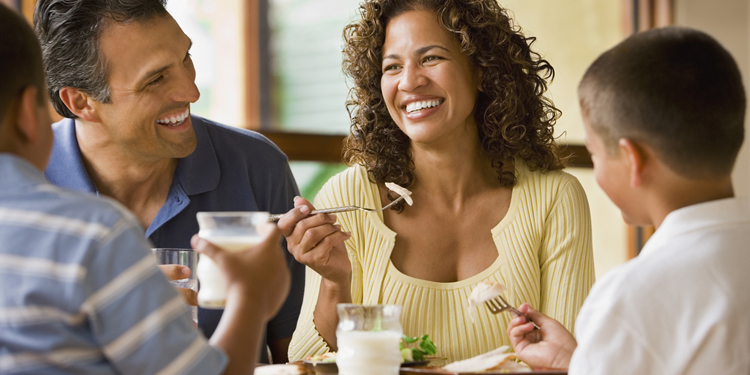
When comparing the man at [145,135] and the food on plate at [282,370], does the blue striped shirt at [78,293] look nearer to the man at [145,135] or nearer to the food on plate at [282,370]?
the food on plate at [282,370]

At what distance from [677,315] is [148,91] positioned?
58.4 inches

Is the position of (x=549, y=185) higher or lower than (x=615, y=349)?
higher

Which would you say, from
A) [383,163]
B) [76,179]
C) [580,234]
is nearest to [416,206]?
[383,163]

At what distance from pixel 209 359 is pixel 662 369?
67cm

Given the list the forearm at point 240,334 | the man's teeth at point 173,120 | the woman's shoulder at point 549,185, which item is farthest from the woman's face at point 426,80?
the forearm at point 240,334

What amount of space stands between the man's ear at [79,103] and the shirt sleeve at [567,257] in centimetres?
139

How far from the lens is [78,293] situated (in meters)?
0.87

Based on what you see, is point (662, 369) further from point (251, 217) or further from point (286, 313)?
point (286, 313)

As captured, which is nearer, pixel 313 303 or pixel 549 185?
pixel 313 303

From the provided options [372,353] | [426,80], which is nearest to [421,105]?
[426,80]

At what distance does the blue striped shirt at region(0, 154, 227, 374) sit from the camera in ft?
2.86

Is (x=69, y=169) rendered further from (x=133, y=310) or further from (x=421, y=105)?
(x=133, y=310)

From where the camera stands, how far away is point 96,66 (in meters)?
1.98

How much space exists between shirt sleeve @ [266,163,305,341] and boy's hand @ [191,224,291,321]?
1.12 m
